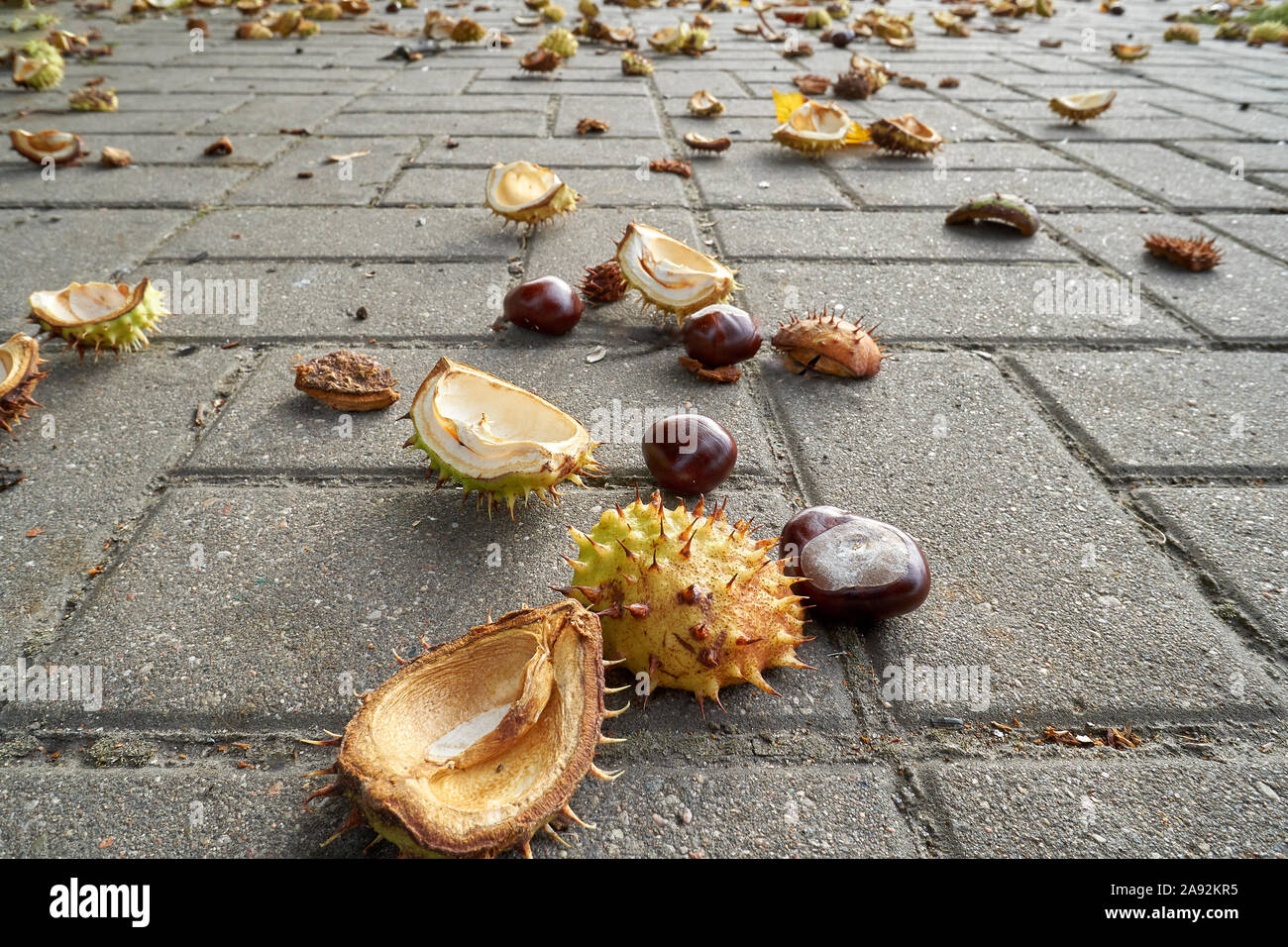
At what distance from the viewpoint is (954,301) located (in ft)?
8.30

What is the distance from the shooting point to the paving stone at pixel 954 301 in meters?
2.36

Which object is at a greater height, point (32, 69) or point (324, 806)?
point (32, 69)

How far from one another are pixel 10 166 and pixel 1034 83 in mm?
5960

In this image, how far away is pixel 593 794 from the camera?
1116mm

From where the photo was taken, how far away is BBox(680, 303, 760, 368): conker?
2076mm

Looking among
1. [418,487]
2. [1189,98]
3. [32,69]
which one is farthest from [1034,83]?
[32,69]

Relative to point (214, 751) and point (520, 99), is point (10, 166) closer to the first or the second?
point (520, 99)

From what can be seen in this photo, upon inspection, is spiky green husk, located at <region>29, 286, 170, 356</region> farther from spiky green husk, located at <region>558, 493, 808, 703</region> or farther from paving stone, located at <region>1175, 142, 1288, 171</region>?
paving stone, located at <region>1175, 142, 1288, 171</region>

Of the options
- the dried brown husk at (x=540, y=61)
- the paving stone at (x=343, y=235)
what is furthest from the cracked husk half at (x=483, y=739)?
the dried brown husk at (x=540, y=61)

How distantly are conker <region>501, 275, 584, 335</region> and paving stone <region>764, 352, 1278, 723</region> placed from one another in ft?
1.99

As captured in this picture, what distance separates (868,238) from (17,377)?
104 inches

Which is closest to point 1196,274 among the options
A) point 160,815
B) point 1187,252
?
point 1187,252

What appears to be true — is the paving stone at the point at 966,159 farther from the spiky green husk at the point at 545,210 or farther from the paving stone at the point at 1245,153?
the spiky green husk at the point at 545,210

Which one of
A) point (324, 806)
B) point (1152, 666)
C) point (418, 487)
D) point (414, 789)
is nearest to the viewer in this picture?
point (414, 789)
